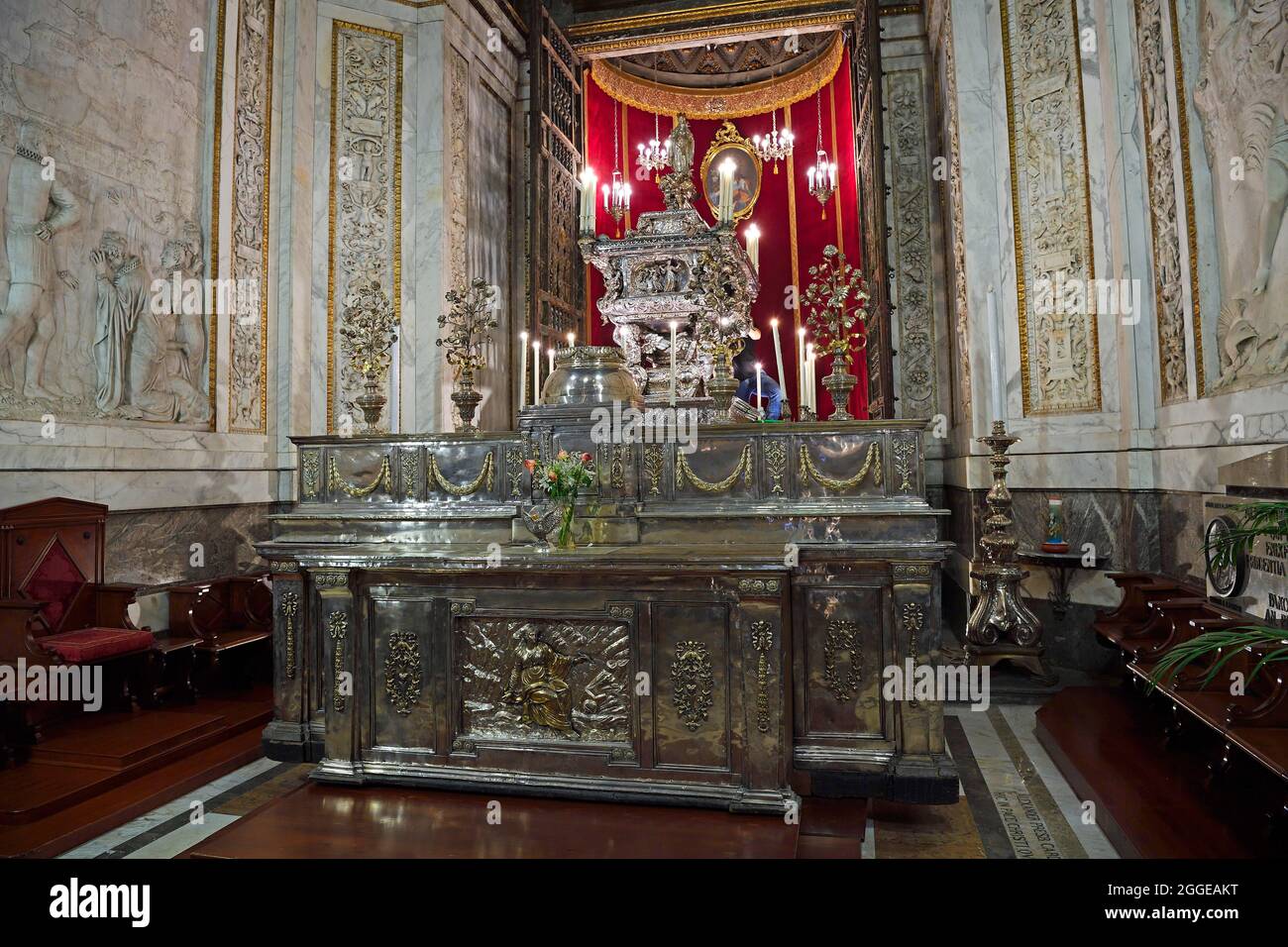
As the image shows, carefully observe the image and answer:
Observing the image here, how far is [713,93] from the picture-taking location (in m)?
11.7

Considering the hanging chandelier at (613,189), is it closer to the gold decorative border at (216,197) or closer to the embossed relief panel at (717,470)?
the gold decorative border at (216,197)

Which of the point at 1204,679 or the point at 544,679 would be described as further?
the point at 544,679

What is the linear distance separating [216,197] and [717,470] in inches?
196

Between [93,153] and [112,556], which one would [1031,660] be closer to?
[112,556]

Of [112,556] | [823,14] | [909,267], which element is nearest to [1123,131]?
[909,267]

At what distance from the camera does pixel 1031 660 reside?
538 cm

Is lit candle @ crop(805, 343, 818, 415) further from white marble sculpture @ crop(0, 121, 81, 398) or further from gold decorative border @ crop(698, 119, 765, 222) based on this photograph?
gold decorative border @ crop(698, 119, 765, 222)

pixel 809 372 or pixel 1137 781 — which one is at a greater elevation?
pixel 809 372

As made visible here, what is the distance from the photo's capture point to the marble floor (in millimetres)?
3172

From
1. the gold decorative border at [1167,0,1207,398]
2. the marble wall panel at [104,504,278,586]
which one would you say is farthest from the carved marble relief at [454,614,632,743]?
the gold decorative border at [1167,0,1207,398]

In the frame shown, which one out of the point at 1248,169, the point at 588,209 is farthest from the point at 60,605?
the point at 1248,169

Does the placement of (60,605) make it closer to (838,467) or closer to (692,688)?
(692,688)

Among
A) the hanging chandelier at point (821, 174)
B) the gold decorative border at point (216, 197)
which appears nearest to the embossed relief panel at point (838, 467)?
the gold decorative border at point (216, 197)

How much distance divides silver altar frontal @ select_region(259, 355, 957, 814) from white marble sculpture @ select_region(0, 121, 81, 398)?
2.17 meters
